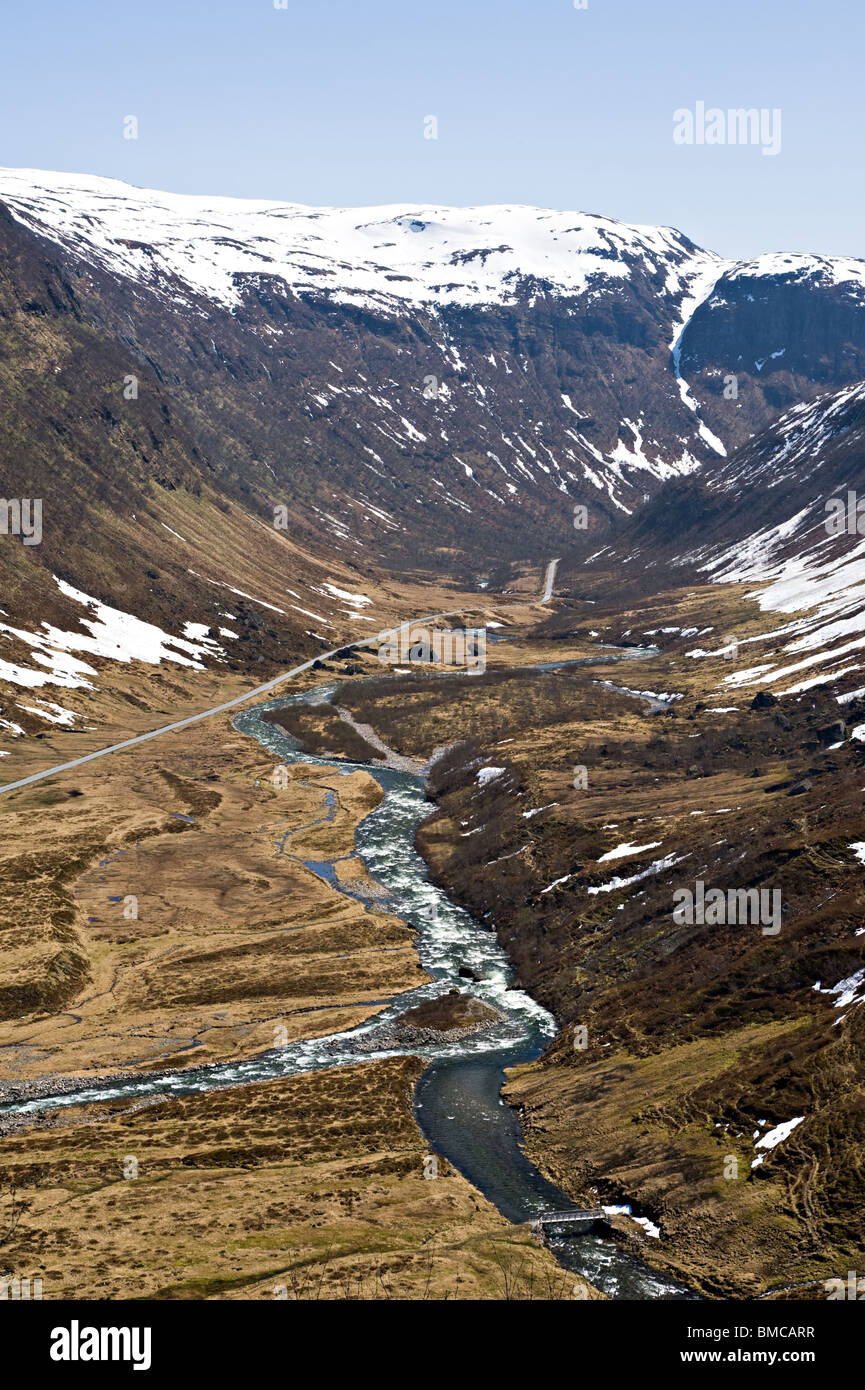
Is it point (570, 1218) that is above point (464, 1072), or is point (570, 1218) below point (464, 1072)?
above

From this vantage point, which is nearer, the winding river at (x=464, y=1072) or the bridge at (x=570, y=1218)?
the winding river at (x=464, y=1072)

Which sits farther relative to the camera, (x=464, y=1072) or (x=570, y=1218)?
(x=464, y=1072)

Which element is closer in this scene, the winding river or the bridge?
the winding river

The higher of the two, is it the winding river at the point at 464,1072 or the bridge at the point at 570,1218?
the bridge at the point at 570,1218

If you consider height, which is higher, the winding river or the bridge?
the bridge
